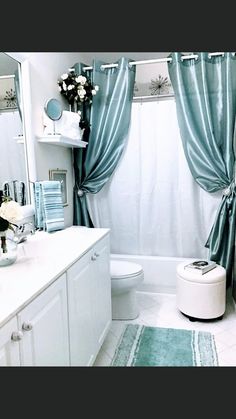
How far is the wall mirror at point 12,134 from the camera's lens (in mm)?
1797

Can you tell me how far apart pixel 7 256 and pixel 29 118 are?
1.10 m

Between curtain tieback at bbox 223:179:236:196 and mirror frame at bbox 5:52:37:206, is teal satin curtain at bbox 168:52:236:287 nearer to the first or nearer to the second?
curtain tieback at bbox 223:179:236:196

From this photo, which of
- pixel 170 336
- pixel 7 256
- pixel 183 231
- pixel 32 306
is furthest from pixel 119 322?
pixel 32 306

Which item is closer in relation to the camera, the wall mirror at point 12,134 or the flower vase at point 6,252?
the flower vase at point 6,252

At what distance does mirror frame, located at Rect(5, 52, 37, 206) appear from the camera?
1962mm

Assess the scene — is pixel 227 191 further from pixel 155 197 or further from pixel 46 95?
pixel 46 95

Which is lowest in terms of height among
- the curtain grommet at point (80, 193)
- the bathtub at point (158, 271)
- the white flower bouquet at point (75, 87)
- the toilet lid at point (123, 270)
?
the bathtub at point (158, 271)

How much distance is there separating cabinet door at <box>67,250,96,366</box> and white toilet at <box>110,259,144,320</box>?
2.00ft

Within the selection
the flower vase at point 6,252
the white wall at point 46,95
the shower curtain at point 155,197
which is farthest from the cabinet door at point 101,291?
the shower curtain at point 155,197

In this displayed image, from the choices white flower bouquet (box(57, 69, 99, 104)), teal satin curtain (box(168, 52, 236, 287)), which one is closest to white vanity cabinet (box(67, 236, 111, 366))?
teal satin curtain (box(168, 52, 236, 287))

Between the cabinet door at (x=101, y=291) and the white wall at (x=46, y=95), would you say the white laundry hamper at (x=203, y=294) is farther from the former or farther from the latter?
the white wall at (x=46, y=95)

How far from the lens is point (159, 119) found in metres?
2.70

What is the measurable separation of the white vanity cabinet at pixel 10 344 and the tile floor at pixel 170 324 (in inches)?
40.9

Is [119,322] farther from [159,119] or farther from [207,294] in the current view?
[159,119]
